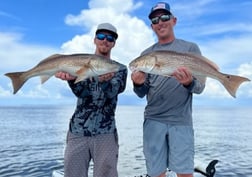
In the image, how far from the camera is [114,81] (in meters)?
5.27

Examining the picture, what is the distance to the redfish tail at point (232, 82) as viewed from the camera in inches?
195

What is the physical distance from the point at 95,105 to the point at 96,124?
0.95 feet

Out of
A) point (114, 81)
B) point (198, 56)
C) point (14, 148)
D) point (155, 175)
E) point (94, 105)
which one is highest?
point (198, 56)

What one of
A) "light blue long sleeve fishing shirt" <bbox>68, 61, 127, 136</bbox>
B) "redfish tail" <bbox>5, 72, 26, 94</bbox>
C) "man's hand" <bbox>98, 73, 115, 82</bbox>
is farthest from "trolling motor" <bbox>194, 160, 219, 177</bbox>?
"redfish tail" <bbox>5, 72, 26, 94</bbox>

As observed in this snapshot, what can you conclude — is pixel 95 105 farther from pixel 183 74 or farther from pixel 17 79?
pixel 183 74

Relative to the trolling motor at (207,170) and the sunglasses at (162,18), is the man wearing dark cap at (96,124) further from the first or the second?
the trolling motor at (207,170)

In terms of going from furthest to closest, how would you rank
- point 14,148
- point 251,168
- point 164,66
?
point 14,148 < point 251,168 < point 164,66

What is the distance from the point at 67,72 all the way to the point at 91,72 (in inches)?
15.1

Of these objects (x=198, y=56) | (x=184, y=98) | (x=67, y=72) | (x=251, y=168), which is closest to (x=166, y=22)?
(x=198, y=56)

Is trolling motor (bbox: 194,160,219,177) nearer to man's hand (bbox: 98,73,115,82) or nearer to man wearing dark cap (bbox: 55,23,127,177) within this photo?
man wearing dark cap (bbox: 55,23,127,177)

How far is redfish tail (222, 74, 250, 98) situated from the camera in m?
4.96

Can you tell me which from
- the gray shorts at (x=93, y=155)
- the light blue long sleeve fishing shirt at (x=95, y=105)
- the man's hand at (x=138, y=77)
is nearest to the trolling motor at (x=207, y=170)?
the gray shorts at (x=93, y=155)

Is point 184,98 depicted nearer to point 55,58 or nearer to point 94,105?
point 94,105

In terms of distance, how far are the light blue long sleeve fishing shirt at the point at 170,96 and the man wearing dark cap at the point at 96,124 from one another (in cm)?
43
